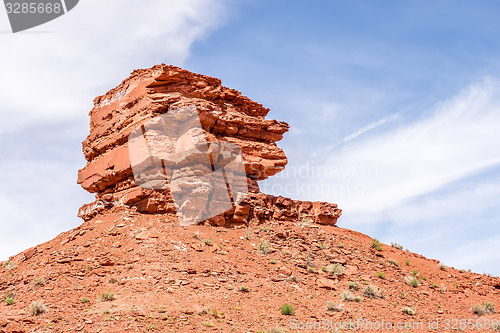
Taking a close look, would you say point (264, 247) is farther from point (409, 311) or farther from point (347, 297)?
point (409, 311)

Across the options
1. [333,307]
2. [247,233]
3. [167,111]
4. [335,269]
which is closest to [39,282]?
[247,233]

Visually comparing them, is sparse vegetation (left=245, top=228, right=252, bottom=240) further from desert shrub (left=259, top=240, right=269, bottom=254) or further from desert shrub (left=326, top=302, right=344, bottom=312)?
desert shrub (left=326, top=302, right=344, bottom=312)

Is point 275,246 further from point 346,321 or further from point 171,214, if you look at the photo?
point 346,321

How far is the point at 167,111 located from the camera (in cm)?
2700

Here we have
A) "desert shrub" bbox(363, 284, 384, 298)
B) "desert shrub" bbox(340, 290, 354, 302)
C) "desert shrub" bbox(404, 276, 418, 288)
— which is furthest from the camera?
"desert shrub" bbox(404, 276, 418, 288)

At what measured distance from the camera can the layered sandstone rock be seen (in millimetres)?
26609

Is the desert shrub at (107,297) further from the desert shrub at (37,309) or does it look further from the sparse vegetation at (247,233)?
the sparse vegetation at (247,233)

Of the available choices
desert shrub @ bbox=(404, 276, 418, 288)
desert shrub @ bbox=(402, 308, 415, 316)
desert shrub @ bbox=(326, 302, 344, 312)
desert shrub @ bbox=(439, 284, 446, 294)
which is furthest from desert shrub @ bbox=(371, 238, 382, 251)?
desert shrub @ bbox=(326, 302, 344, 312)

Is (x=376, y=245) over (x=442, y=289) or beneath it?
over

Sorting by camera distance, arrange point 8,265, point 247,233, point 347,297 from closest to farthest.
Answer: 1. point 347,297
2. point 8,265
3. point 247,233

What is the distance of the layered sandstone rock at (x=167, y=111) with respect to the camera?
87.3 ft

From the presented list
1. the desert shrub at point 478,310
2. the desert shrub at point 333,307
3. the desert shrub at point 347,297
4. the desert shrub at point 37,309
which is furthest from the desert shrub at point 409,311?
the desert shrub at point 37,309

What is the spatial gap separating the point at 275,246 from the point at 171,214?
553 centimetres

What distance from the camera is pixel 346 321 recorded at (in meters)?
18.7
